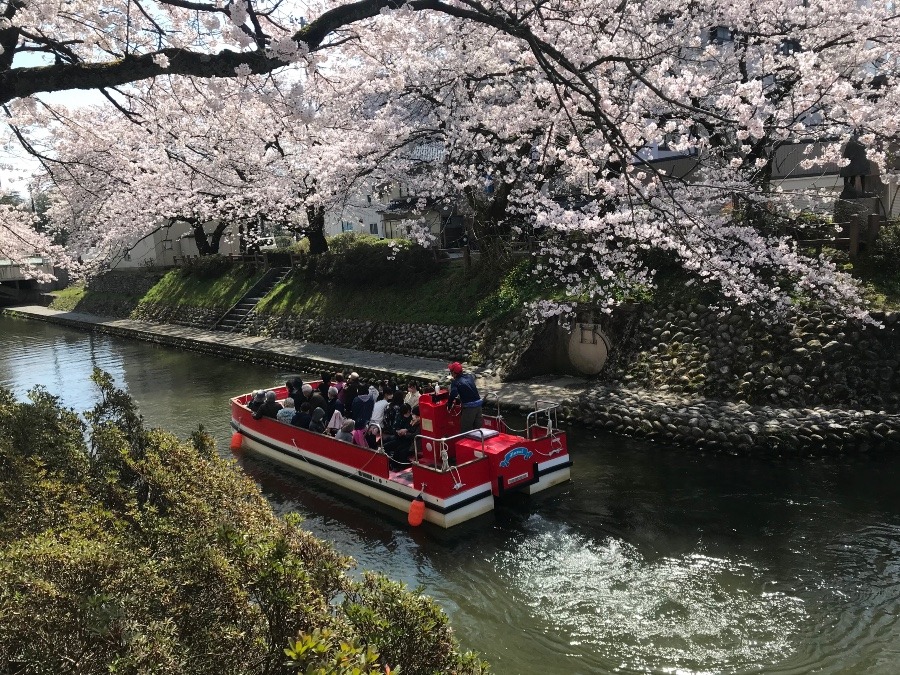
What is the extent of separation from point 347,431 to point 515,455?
3085 millimetres

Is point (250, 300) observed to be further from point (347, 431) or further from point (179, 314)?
point (347, 431)

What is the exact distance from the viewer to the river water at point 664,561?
258 inches

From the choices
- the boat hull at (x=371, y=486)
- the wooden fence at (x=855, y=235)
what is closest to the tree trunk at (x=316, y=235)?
the boat hull at (x=371, y=486)

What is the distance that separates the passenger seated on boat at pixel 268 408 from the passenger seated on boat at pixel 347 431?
230 centimetres

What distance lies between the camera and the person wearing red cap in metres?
10.1

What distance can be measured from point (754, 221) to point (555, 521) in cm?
907

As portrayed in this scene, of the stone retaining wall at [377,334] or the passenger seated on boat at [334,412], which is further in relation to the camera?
the stone retaining wall at [377,334]

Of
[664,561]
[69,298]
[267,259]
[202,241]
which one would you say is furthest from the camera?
[69,298]

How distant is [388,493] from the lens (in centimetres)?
1021

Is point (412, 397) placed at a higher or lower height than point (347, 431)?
higher

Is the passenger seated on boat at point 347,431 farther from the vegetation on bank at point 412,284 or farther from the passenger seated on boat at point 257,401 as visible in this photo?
the vegetation on bank at point 412,284

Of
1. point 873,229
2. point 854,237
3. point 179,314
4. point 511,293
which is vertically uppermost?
point 873,229

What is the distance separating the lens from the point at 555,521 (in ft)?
31.3

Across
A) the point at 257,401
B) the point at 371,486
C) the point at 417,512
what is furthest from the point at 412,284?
the point at 417,512
